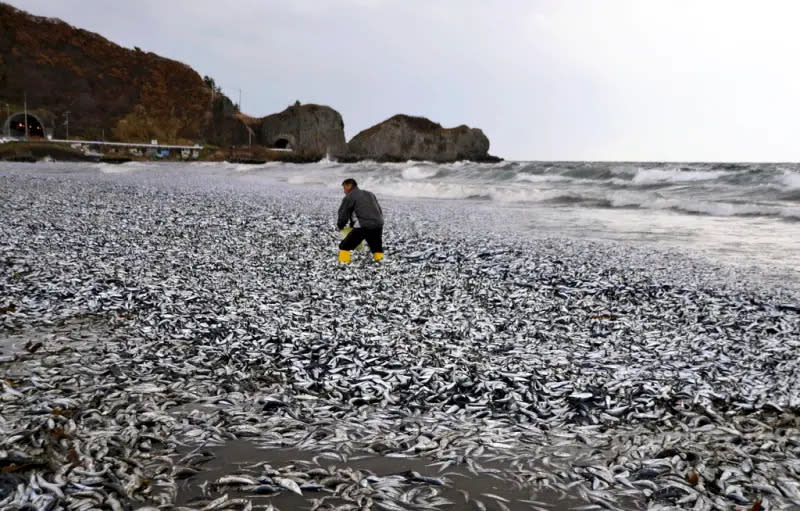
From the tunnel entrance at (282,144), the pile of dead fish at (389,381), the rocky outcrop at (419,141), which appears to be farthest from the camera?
the rocky outcrop at (419,141)

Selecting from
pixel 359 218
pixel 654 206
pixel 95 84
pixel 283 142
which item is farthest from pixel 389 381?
pixel 283 142

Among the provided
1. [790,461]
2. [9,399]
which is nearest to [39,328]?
[9,399]

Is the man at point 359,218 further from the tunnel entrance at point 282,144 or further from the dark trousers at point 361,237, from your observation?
the tunnel entrance at point 282,144

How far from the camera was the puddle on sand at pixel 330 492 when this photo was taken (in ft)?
14.5

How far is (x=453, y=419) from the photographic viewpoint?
6.11 meters

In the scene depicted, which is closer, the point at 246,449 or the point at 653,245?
the point at 246,449

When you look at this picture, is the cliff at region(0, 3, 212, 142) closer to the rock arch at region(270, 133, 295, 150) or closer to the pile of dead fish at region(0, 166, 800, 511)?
the rock arch at region(270, 133, 295, 150)

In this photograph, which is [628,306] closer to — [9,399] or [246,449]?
[246,449]

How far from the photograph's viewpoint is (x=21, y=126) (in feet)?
354

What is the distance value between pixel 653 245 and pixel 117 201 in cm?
2159

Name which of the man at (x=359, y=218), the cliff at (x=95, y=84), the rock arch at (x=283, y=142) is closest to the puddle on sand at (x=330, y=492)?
the man at (x=359, y=218)

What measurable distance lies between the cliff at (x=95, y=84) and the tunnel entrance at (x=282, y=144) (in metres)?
18.7

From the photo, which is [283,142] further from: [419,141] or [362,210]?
[362,210]

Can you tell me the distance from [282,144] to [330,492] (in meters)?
151
